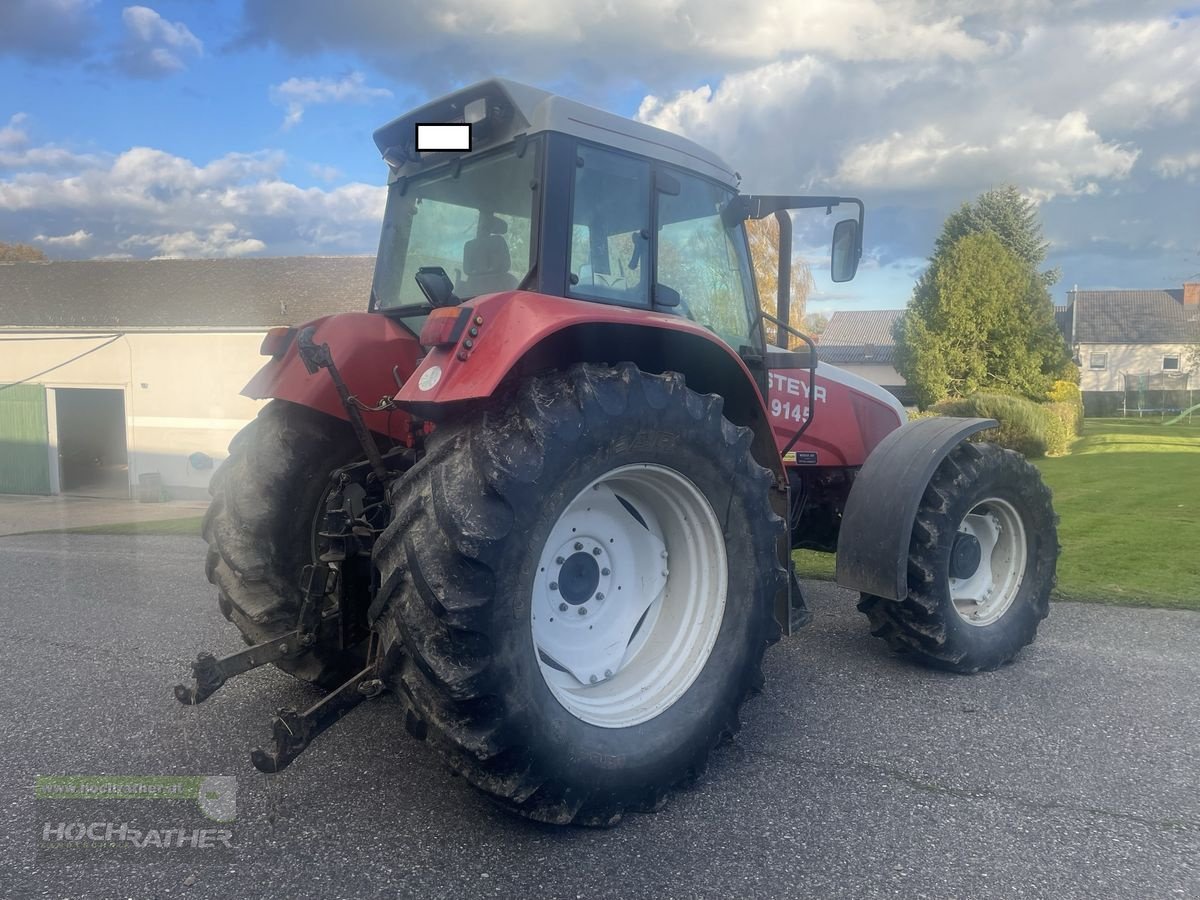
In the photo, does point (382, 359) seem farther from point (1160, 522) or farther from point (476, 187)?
point (1160, 522)

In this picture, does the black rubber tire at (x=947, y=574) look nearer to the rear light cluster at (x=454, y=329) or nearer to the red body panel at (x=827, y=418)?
the red body panel at (x=827, y=418)

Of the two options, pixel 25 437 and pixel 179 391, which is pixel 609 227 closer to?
pixel 179 391

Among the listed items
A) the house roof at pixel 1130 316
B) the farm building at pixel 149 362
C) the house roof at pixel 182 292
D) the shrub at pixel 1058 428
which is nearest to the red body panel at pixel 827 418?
the shrub at pixel 1058 428

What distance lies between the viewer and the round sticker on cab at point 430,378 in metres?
2.72

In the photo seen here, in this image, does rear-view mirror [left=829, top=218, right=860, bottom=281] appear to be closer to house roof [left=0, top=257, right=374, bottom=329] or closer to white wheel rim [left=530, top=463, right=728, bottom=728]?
white wheel rim [left=530, top=463, right=728, bottom=728]

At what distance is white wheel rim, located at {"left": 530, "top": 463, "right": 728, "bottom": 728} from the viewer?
3180 millimetres

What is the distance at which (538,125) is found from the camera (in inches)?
135

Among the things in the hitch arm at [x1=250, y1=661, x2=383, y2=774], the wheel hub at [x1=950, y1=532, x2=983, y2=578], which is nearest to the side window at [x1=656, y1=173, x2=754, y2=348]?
the wheel hub at [x1=950, y1=532, x2=983, y2=578]

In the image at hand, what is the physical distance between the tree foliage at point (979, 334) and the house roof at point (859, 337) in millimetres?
32080

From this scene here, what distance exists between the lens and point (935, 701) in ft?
13.6

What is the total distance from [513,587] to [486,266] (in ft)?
5.29

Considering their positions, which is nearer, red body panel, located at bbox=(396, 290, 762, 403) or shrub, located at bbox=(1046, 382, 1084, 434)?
red body panel, located at bbox=(396, 290, 762, 403)

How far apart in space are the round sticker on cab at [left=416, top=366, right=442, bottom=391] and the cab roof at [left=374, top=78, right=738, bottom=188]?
1.21 meters

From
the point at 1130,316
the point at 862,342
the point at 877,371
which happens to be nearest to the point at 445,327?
the point at 877,371
